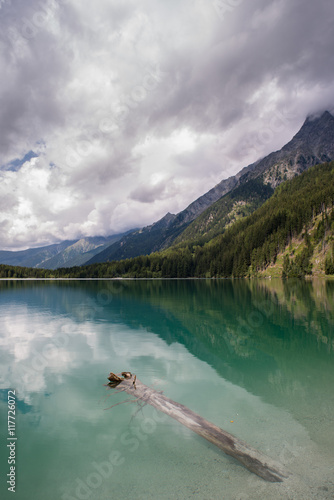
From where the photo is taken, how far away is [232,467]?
8.66 m

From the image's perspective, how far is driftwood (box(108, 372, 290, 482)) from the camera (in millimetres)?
8453

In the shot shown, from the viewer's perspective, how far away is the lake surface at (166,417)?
325 inches

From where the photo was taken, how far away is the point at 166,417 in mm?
12266

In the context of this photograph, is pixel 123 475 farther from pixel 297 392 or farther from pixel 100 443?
pixel 297 392

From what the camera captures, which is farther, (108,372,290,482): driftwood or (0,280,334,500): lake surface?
(108,372,290,482): driftwood

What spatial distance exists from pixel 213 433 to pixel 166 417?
272 centimetres

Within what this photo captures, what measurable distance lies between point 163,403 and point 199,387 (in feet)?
11.7

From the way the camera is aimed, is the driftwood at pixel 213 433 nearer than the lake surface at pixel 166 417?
No

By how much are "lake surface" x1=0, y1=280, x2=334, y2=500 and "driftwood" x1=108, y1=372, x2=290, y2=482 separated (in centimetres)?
29

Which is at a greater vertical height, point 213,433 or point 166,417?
point 213,433

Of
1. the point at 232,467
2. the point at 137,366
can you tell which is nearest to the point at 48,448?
the point at 232,467

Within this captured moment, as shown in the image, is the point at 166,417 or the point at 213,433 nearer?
the point at 213,433

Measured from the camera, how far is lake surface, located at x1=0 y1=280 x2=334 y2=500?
325 inches

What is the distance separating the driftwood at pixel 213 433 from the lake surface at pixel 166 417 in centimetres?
29
